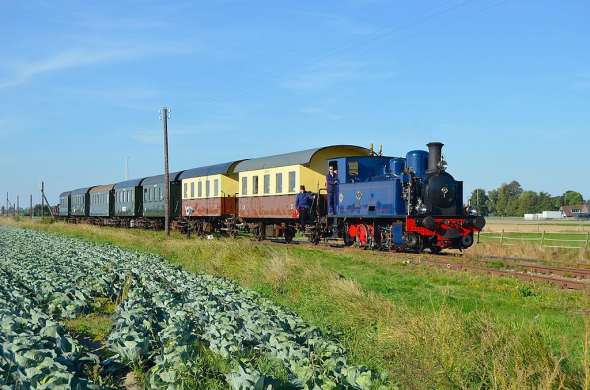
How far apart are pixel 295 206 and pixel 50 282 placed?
42.6 feet

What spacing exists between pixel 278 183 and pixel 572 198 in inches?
6588

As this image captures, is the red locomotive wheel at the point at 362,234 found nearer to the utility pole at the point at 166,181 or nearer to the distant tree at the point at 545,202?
the utility pole at the point at 166,181

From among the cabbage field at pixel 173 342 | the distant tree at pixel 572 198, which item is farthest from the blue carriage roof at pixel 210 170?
the distant tree at pixel 572 198

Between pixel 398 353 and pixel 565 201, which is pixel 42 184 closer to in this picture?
pixel 398 353

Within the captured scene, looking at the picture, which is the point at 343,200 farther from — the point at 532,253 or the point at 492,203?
the point at 492,203

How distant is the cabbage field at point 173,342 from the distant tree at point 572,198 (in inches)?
7043

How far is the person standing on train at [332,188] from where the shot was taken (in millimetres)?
23609

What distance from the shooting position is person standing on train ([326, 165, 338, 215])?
23.6 m

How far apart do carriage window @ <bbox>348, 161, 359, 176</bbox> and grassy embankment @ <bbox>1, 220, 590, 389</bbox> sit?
368cm

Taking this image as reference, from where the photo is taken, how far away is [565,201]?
172750 mm

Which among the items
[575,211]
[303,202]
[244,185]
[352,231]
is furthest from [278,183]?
[575,211]

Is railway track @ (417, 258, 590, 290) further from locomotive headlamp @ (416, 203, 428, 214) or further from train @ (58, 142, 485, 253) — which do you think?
train @ (58, 142, 485, 253)

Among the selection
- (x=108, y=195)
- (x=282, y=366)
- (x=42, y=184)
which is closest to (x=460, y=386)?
(x=282, y=366)

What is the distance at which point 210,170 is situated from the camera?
34.4 meters
